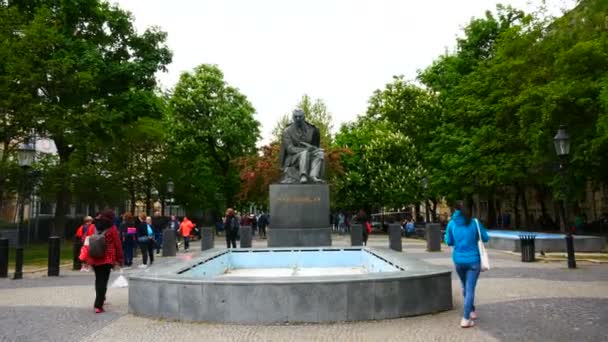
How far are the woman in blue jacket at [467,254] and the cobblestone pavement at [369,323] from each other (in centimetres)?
34

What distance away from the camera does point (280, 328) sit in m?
7.41

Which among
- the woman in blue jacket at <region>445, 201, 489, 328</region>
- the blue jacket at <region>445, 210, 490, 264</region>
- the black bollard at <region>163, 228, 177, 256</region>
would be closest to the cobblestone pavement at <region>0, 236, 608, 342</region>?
the woman in blue jacket at <region>445, 201, 489, 328</region>

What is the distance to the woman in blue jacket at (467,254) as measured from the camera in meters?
7.46

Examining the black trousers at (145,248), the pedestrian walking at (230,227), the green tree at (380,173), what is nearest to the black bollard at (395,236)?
the pedestrian walking at (230,227)

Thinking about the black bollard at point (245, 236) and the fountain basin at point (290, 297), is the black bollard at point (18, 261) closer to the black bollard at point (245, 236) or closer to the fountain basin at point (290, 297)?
the fountain basin at point (290, 297)

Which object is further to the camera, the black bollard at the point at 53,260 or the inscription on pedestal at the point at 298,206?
the inscription on pedestal at the point at 298,206

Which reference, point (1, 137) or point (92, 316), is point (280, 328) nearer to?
point (92, 316)

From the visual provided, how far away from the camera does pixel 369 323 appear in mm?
7637

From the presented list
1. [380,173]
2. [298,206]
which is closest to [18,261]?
[298,206]

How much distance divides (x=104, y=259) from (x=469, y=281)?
592 centimetres

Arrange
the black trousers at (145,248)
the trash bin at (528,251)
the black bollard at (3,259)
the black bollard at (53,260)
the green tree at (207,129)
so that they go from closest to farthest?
the black bollard at (3,259) → the black bollard at (53,260) → the trash bin at (528,251) → the black trousers at (145,248) → the green tree at (207,129)

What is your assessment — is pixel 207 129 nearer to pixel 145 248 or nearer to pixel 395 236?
pixel 395 236

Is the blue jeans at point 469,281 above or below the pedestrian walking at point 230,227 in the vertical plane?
below

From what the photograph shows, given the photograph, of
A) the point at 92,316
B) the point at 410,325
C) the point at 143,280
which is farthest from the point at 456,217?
the point at 92,316
